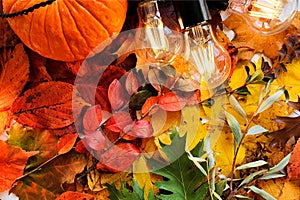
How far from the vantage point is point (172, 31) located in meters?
1.00

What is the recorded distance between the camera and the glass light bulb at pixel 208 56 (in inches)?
38.4

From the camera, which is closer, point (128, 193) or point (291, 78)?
point (128, 193)

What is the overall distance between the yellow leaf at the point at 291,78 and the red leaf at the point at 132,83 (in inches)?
10.7

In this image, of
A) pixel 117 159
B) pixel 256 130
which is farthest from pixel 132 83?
pixel 256 130

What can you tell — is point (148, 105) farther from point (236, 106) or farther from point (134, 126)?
point (236, 106)

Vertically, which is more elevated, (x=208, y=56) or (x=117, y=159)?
(x=208, y=56)

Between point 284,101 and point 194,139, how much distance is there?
0.19 m

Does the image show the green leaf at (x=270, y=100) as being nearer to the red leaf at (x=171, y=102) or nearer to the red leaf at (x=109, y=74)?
the red leaf at (x=171, y=102)

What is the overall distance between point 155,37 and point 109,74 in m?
0.11

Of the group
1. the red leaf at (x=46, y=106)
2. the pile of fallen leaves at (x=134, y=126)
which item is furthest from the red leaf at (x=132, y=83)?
the red leaf at (x=46, y=106)

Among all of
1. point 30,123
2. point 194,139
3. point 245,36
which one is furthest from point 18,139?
point 245,36

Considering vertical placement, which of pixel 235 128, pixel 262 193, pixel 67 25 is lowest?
pixel 262 193

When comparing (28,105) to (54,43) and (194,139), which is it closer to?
(54,43)

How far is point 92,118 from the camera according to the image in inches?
37.9
